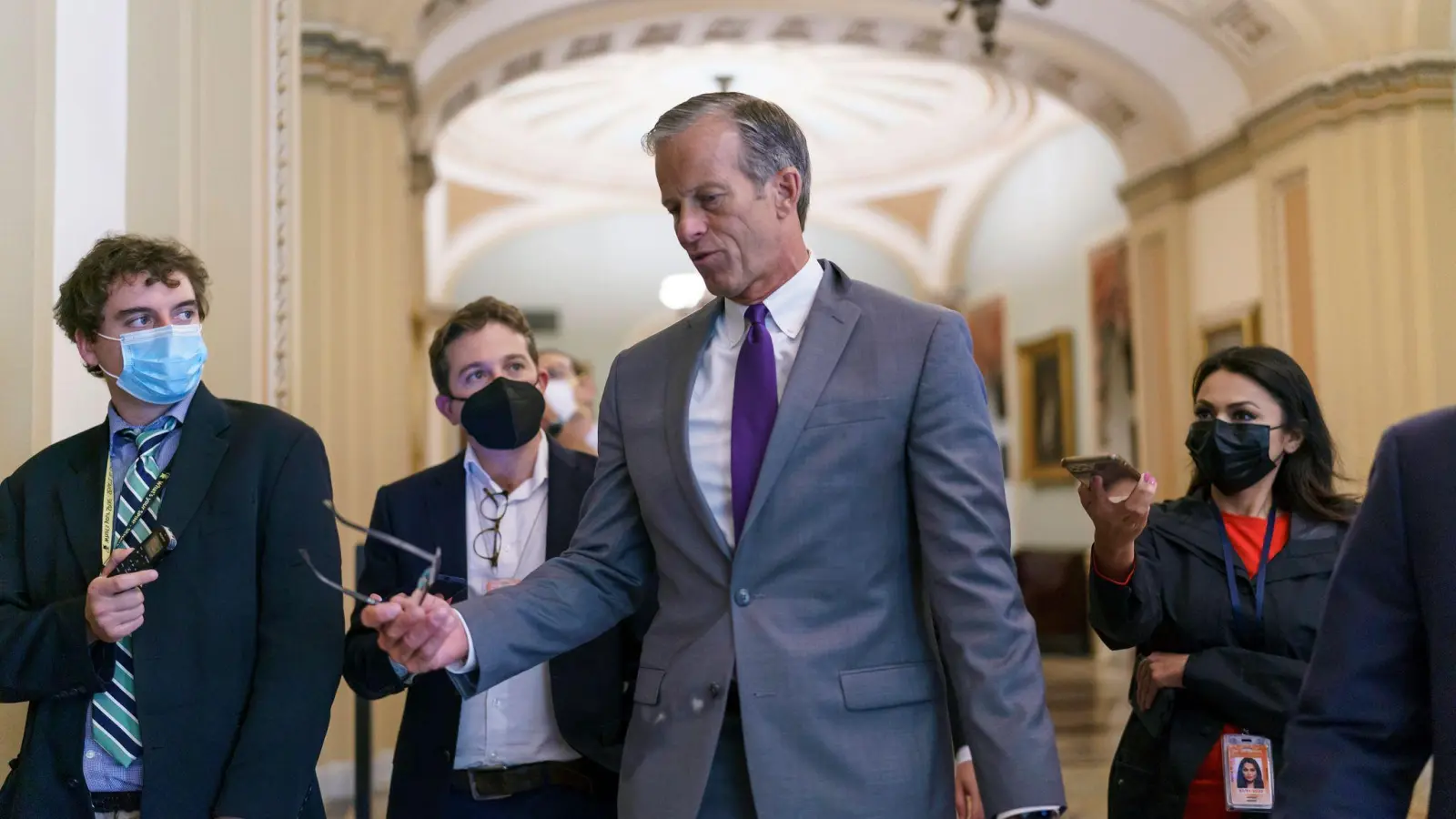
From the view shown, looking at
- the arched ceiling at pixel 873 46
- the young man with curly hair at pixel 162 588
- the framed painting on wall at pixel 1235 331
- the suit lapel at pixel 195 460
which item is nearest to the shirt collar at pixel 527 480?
the young man with curly hair at pixel 162 588

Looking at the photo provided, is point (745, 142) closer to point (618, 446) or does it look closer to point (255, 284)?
point (618, 446)

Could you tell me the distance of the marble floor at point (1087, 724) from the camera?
6770 mm

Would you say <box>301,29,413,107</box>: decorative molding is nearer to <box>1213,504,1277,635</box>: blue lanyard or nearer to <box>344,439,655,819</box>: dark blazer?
<box>344,439,655,819</box>: dark blazer

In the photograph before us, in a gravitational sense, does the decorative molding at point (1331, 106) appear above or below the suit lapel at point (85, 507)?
above

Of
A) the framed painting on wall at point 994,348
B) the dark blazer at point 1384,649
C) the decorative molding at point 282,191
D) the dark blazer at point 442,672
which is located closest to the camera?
the dark blazer at point 1384,649

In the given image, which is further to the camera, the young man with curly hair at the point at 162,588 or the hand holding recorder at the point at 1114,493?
the hand holding recorder at the point at 1114,493

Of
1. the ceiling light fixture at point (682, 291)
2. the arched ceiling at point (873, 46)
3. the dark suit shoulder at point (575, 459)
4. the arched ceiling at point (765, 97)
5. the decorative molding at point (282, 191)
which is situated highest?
the arched ceiling at point (765, 97)

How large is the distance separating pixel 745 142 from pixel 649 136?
0.19 m

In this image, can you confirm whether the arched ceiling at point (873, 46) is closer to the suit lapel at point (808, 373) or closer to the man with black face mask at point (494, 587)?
the man with black face mask at point (494, 587)

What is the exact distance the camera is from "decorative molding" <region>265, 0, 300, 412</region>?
434cm

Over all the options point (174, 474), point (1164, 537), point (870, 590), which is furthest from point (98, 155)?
point (1164, 537)

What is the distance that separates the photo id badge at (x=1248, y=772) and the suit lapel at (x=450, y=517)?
5.16 ft

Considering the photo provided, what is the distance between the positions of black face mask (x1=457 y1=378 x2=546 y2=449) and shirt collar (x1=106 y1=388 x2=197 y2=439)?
0.56m

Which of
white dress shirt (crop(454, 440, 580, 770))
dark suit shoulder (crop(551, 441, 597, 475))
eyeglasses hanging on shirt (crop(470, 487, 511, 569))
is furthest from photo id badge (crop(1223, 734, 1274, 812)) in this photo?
eyeglasses hanging on shirt (crop(470, 487, 511, 569))
